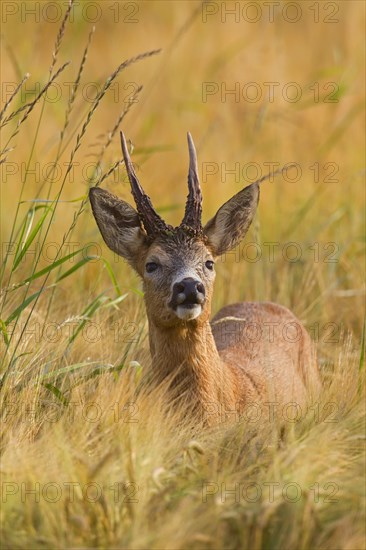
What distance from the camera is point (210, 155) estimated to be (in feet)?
34.4

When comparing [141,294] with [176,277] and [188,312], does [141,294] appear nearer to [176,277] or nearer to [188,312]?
[176,277]

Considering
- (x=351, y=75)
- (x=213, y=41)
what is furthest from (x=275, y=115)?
(x=213, y=41)

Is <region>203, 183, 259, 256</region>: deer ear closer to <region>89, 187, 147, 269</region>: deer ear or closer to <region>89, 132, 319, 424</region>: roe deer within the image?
<region>89, 132, 319, 424</region>: roe deer

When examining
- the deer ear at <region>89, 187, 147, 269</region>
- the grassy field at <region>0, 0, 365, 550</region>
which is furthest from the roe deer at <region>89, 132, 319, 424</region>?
the grassy field at <region>0, 0, 365, 550</region>

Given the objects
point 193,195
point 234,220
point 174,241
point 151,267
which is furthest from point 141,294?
point 193,195

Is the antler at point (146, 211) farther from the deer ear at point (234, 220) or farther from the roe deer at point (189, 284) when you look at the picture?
Answer: the deer ear at point (234, 220)

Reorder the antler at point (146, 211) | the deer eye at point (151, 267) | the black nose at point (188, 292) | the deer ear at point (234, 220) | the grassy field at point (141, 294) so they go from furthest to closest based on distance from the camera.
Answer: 1. the deer ear at point (234, 220)
2. the deer eye at point (151, 267)
3. the antler at point (146, 211)
4. the black nose at point (188, 292)
5. the grassy field at point (141, 294)

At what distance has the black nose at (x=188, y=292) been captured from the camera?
559cm

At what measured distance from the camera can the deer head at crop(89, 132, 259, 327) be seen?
572 centimetres

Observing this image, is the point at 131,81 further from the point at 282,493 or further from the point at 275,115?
the point at 282,493

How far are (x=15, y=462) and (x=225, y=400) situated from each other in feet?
5.49

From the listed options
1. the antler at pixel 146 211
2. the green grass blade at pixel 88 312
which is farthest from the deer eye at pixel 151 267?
the green grass blade at pixel 88 312

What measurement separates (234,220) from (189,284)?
81 cm

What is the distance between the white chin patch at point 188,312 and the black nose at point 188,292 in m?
0.02
